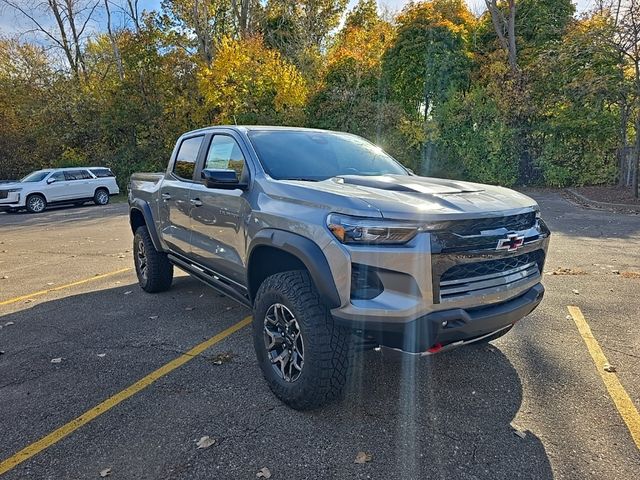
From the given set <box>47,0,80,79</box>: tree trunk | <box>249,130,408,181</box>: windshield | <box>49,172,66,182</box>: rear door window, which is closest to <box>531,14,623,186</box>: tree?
<box>249,130,408,181</box>: windshield

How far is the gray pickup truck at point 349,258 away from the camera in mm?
2381

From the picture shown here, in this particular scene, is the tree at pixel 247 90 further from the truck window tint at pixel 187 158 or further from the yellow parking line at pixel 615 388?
the yellow parking line at pixel 615 388

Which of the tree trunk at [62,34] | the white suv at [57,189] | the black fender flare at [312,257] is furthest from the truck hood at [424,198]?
the tree trunk at [62,34]

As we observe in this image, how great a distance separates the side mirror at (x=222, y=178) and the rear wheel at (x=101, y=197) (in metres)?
16.7

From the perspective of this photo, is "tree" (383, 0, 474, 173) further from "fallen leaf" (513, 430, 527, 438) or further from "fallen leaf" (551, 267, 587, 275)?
"fallen leaf" (513, 430, 527, 438)

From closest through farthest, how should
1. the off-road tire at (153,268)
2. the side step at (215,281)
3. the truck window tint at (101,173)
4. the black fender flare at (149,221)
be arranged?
1. the side step at (215,281)
2. the black fender flare at (149,221)
3. the off-road tire at (153,268)
4. the truck window tint at (101,173)

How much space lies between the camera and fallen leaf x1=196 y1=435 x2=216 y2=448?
2533 millimetres

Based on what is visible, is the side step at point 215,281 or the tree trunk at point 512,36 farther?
the tree trunk at point 512,36

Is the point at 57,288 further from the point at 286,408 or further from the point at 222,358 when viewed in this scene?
the point at 286,408

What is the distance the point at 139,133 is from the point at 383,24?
14860mm

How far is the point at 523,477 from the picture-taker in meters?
2.25

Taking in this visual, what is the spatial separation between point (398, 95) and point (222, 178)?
1848cm

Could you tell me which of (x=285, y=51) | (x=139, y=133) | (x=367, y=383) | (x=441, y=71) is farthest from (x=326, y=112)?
(x=367, y=383)

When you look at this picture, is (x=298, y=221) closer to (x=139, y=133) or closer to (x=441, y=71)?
(x=441, y=71)
